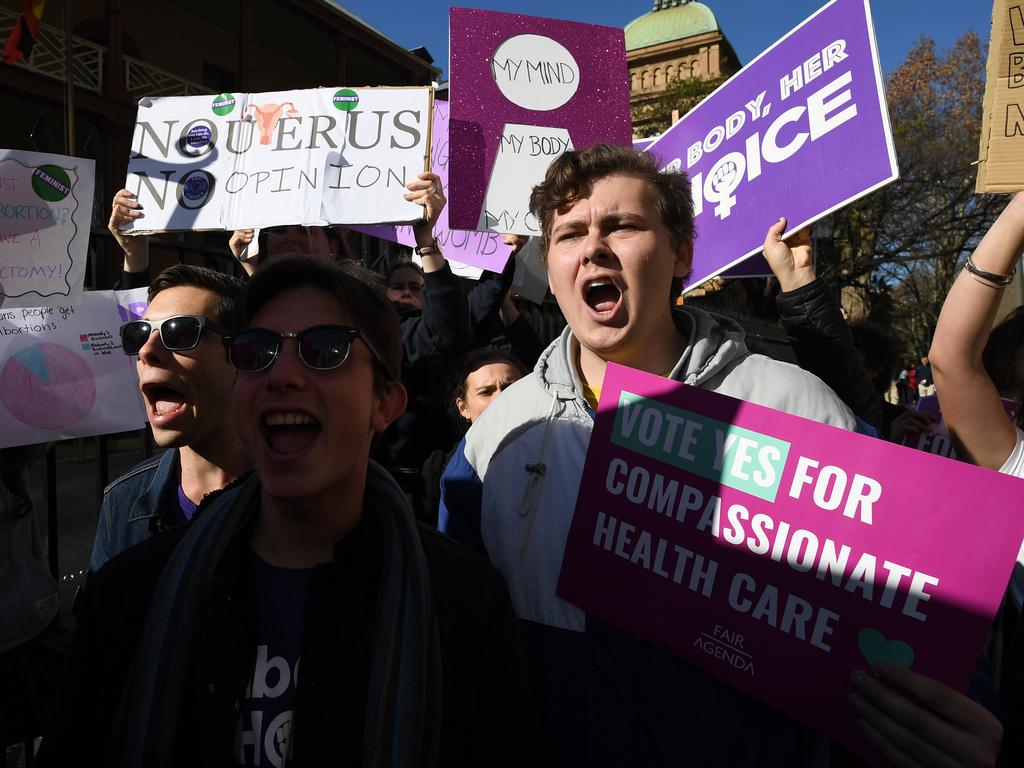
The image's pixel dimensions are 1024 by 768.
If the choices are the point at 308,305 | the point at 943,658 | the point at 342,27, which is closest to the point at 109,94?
the point at 342,27

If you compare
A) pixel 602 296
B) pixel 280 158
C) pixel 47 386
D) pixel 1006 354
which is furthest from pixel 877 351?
pixel 47 386

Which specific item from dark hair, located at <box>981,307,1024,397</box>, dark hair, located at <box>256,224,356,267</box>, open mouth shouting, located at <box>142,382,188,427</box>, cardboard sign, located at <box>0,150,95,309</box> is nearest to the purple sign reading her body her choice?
dark hair, located at <box>256,224,356,267</box>

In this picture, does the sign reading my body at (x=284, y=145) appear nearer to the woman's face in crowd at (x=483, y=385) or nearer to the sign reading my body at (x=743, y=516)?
the woman's face in crowd at (x=483, y=385)

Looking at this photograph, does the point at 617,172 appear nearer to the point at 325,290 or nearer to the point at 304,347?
the point at 325,290

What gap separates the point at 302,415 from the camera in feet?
4.84

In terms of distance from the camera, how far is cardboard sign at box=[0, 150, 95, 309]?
2615mm

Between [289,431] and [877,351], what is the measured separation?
3.50m

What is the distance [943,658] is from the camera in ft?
3.81

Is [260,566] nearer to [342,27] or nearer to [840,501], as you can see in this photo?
[840,501]

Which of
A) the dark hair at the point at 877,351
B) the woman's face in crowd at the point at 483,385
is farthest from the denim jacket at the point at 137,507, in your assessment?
the dark hair at the point at 877,351

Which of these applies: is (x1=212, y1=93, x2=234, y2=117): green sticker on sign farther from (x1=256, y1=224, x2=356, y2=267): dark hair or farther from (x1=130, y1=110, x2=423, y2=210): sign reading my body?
(x1=256, y1=224, x2=356, y2=267): dark hair

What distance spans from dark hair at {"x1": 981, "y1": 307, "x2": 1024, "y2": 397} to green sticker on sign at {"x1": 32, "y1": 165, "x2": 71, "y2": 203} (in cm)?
344

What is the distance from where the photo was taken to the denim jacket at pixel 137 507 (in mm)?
1983

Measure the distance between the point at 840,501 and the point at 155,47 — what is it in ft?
66.4
